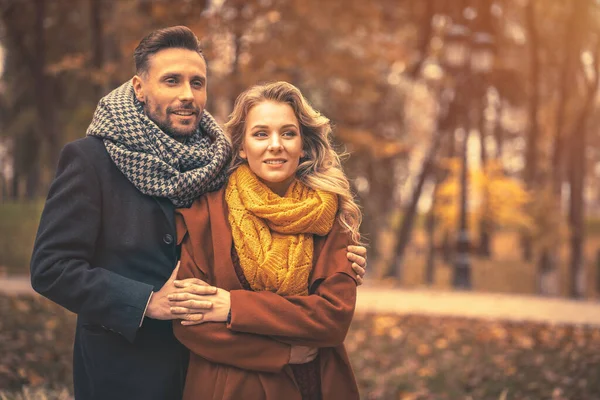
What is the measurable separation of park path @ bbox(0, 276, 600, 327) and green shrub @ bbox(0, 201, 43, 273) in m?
3.70

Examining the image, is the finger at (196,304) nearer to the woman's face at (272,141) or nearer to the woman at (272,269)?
the woman at (272,269)

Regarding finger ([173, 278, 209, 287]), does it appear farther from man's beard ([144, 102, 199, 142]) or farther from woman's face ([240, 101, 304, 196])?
man's beard ([144, 102, 199, 142])

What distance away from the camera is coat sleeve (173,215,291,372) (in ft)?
9.87

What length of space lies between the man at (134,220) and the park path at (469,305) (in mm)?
8876

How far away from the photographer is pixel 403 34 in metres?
17.9

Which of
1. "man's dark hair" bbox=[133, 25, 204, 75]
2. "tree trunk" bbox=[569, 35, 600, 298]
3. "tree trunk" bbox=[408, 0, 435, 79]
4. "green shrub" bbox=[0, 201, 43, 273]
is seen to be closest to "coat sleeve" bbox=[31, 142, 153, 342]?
"man's dark hair" bbox=[133, 25, 204, 75]

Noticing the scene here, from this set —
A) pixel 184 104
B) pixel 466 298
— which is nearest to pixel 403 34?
pixel 466 298

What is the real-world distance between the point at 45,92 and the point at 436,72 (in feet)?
38.7

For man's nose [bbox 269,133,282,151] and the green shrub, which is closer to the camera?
man's nose [bbox 269,133,282,151]

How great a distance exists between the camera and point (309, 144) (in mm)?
3467

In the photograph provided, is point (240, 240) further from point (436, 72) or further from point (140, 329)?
point (436, 72)

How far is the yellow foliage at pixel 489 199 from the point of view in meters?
19.5

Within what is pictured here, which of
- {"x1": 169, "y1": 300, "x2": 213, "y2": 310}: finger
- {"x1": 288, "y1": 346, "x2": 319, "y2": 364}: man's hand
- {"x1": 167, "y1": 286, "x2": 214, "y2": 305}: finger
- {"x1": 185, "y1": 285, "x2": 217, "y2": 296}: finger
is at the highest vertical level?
{"x1": 185, "y1": 285, "x2": 217, "y2": 296}: finger

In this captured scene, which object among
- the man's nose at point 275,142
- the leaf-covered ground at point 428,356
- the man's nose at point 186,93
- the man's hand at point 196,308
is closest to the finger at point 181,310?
the man's hand at point 196,308
